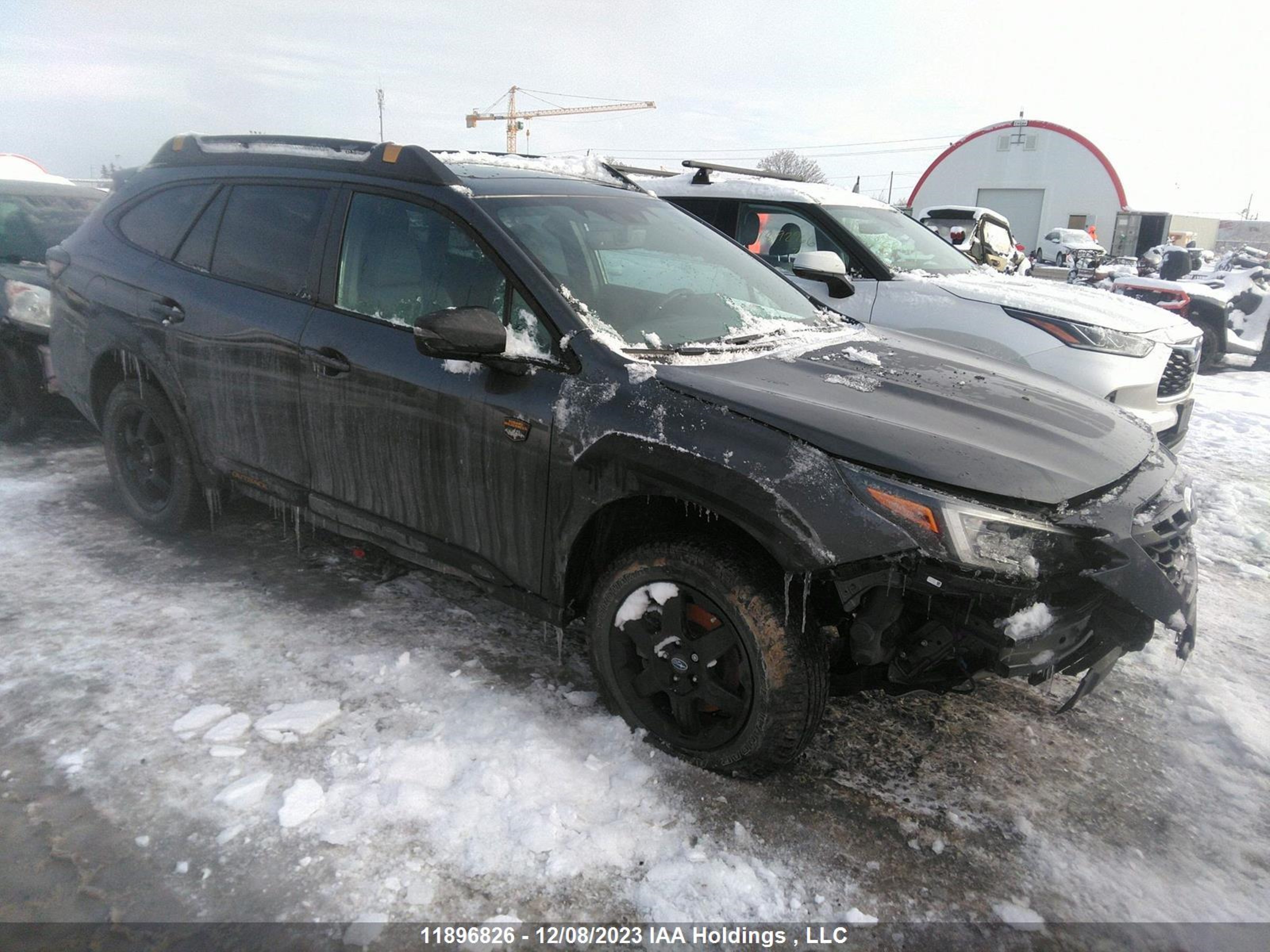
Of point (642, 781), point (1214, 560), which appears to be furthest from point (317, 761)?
point (1214, 560)

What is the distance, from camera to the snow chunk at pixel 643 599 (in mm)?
2543

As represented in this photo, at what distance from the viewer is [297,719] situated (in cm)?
281

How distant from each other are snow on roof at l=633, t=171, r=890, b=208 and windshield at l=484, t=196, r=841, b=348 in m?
2.60

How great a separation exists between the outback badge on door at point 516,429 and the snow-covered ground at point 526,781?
0.96m

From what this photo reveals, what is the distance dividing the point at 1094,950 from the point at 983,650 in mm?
767

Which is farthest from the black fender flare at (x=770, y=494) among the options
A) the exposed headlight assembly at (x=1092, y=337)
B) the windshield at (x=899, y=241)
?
the windshield at (x=899, y=241)

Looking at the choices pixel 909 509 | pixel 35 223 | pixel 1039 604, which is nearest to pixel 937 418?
pixel 909 509

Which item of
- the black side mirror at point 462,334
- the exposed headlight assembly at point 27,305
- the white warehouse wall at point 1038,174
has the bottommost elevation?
the exposed headlight assembly at point 27,305

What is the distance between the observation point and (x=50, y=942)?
6.55 ft

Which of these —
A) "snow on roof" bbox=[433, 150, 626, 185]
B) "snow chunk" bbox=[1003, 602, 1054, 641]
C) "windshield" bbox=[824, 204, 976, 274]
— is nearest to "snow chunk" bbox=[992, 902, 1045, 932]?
"snow chunk" bbox=[1003, 602, 1054, 641]

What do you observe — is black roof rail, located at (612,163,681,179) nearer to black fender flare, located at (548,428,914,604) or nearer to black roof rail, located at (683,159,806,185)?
black roof rail, located at (683,159,806,185)

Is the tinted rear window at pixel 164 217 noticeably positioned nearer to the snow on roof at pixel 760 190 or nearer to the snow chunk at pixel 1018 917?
the snow on roof at pixel 760 190

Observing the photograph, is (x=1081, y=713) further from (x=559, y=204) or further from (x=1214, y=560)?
(x=559, y=204)

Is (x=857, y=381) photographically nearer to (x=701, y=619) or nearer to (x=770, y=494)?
(x=770, y=494)
